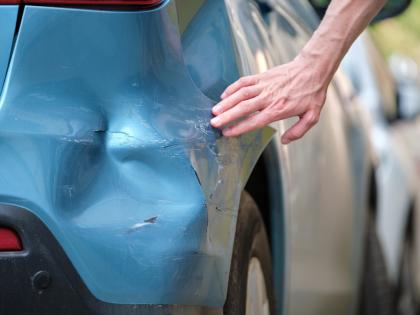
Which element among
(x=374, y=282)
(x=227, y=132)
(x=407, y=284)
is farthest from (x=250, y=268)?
(x=407, y=284)

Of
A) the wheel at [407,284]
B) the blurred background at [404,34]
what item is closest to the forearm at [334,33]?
the wheel at [407,284]

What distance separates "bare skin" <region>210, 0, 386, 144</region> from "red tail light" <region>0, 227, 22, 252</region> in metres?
0.57

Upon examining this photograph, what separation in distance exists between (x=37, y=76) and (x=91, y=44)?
119 mm

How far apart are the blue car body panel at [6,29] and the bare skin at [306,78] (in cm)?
49

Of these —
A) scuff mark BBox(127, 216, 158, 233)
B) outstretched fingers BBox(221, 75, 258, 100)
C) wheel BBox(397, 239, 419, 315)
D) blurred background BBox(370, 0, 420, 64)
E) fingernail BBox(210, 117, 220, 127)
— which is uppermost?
blurred background BBox(370, 0, 420, 64)

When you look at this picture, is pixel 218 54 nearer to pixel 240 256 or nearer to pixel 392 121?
pixel 240 256

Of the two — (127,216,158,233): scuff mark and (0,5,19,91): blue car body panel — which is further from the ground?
(0,5,19,91): blue car body panel

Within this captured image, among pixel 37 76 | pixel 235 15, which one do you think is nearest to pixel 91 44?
pixel 37 76

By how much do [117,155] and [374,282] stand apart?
125 inches

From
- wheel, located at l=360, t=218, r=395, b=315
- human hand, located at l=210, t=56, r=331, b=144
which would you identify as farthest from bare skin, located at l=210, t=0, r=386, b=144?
wheel, located at l=360, t=218, r=395, b=315

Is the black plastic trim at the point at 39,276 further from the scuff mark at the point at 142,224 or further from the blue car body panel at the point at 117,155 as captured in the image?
the scuff mark at the point at 142,224

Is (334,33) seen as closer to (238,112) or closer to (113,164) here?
(238,112)

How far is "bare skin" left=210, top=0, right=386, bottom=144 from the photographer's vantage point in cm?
249

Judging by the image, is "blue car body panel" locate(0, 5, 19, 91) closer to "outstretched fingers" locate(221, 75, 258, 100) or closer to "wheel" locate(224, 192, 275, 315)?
"outstretched fingers" locate(221, 75, 258, 100)
